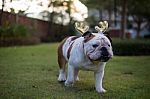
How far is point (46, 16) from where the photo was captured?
38.9m

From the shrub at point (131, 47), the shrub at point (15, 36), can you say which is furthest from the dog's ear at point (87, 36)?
the shrub at point (15, 36)

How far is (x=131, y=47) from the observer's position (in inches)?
718

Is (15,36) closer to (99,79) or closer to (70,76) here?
(70,76)

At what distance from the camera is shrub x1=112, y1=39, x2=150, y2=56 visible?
18.2m

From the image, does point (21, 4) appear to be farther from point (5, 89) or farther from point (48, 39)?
point (48, 39)

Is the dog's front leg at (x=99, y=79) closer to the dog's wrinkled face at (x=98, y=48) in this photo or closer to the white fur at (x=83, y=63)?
the white fur at (x=83, y=63)

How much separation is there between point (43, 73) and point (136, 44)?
9374 millimetres

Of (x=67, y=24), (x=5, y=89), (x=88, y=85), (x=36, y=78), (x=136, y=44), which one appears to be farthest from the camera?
(x=67, y=24)

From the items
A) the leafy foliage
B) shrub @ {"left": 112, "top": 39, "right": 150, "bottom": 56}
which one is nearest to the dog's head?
shrub @ {"left": 112, "top": 39, "right": 150, "bottom": 56}

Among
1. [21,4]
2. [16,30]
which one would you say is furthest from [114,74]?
[16,30]

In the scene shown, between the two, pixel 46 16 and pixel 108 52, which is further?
pixel 46 16

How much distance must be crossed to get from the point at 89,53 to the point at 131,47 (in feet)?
39.2

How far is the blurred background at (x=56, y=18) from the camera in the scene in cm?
1297

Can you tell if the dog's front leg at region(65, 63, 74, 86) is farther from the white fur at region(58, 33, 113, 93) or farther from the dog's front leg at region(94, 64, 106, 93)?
the dog's front leg at region(94, 64, 106, 93)
